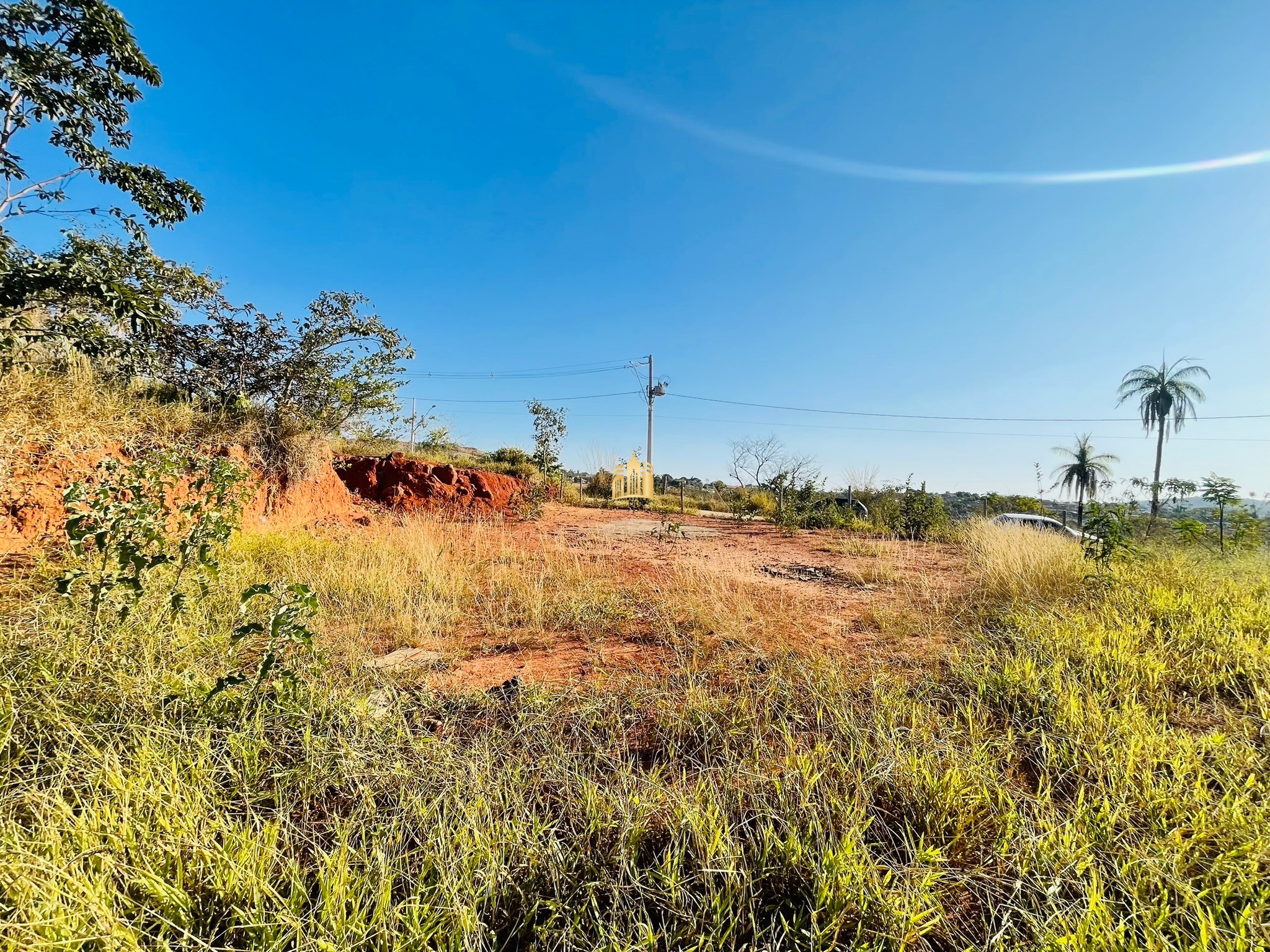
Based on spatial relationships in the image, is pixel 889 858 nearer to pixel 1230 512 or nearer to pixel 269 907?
pixel 269 907

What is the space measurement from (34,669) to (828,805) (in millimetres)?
3297

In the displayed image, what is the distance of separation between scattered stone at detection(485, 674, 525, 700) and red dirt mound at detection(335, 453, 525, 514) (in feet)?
24.0

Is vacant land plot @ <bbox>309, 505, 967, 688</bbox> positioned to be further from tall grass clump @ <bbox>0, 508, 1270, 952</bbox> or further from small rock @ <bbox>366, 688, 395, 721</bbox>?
tall grass clump @ <bbox>0, 508, 1270, 952</bbox>

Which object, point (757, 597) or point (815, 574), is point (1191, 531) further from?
point (757, 597)

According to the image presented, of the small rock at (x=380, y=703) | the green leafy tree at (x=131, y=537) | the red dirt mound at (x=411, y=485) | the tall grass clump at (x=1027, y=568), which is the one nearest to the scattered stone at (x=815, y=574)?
the tall grass clump at (x=1027, y=568)

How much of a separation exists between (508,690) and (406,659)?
2.67ft

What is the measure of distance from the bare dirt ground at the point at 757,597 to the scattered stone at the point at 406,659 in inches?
6.4

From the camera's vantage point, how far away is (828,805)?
5.21 feet

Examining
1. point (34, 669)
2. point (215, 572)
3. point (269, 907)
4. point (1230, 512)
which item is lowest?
point (269, 907)

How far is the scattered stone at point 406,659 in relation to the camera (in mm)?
2744

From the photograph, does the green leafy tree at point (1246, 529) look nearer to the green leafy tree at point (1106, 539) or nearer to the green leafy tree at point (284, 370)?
the green leafy tree at point (1106, 539)

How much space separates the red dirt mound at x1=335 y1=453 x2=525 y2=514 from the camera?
31.9 feet

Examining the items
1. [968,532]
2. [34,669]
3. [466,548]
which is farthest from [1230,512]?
[34,669]

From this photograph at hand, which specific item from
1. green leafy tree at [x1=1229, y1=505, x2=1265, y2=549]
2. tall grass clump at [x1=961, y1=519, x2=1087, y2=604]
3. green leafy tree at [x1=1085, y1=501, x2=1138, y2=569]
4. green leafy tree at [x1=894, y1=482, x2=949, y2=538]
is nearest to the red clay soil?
tall grass clump at [x1=961, y1=519, x2=1087, y2=604]
